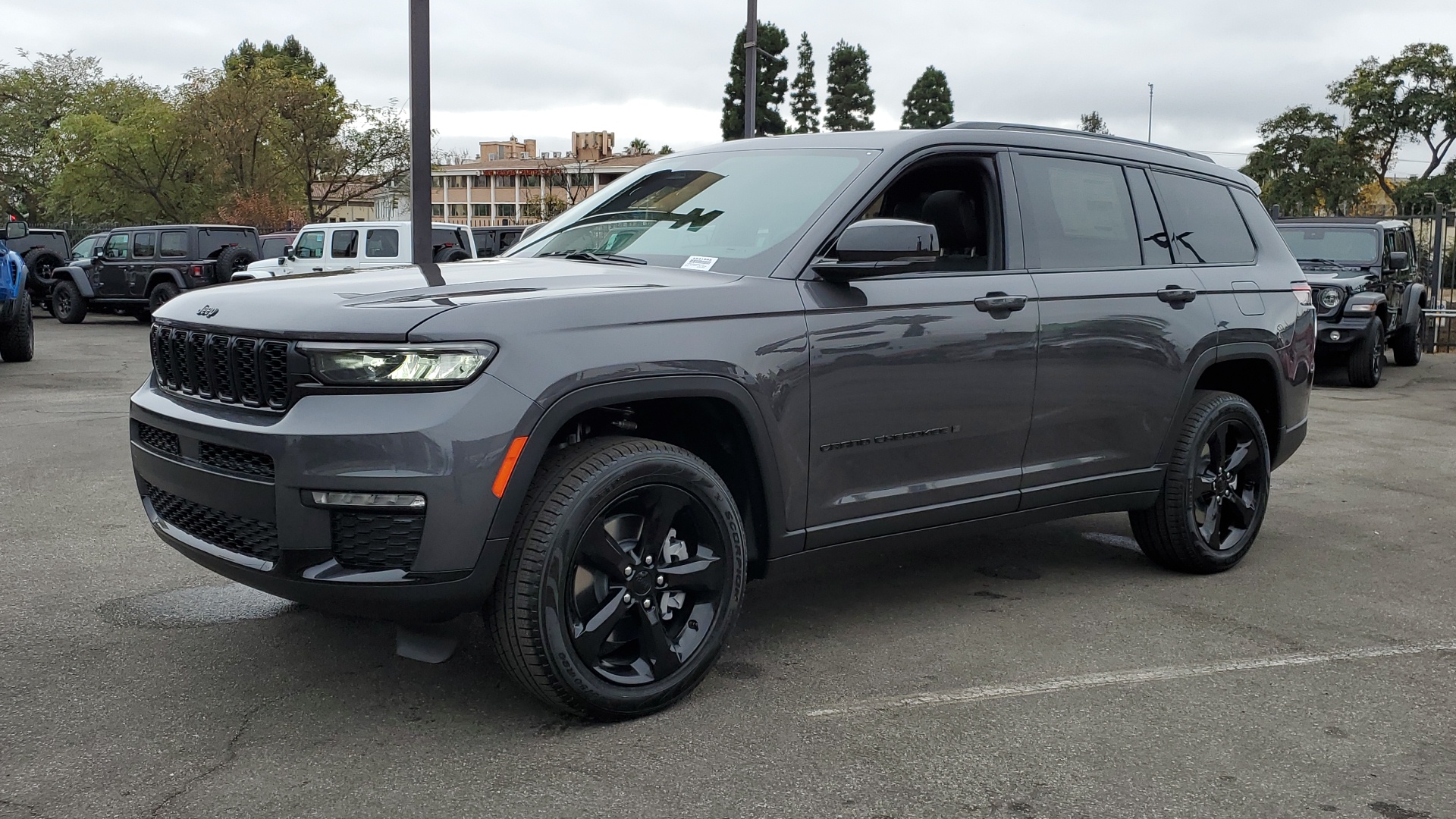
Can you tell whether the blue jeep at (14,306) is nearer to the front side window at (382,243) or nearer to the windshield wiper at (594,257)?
the front side window at (382,243)

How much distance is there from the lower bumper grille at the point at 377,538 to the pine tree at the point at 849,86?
7205cm

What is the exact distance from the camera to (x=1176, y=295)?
16.8 ft

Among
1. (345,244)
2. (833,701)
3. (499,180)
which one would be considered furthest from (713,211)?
(499,180)

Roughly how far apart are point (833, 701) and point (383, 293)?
5.80 ft

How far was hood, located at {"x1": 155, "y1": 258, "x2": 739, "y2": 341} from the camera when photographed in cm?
327

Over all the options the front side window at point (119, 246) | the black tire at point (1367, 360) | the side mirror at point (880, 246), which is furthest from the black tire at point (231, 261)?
the side mirror at point (880, 246)

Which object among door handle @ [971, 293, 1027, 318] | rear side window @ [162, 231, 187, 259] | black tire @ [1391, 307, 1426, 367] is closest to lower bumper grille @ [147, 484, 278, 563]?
door handle @ [971, 293, 1027, 318]

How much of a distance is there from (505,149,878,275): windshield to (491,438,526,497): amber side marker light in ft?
3.39

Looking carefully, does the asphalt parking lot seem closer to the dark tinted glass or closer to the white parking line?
the white parking line

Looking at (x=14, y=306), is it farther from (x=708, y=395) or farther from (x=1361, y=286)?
(x=1361, y=286)

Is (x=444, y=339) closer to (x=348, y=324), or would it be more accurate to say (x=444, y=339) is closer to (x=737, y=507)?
(x=348, y=324)

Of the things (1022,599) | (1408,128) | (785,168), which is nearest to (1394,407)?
(1022,599)

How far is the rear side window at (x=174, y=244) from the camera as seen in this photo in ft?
74.9

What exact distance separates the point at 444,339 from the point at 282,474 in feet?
1.76
